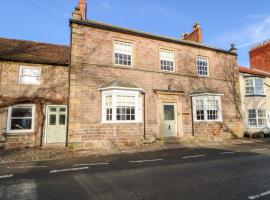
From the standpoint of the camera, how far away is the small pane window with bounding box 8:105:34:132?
39.3 ft

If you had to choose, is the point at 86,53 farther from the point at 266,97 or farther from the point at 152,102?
the point at 266,97

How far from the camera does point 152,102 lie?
1305 cm

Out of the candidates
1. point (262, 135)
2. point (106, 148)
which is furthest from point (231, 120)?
point (106, 148)

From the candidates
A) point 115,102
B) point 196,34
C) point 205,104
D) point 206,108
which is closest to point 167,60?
point 205,104

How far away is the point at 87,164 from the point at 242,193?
5392mm

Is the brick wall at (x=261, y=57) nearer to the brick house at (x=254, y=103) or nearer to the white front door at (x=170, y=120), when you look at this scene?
the brick house at (x=254, y=103)

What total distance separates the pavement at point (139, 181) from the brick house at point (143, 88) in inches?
167

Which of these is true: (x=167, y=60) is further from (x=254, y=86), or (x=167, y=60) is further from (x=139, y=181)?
(x=139, y=181)

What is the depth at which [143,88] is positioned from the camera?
12945 millimetres

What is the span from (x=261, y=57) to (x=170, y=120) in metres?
18.8

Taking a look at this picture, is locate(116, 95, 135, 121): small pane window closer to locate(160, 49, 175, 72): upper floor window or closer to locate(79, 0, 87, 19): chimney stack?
locate(160, 49, 175, 72): upper floor window

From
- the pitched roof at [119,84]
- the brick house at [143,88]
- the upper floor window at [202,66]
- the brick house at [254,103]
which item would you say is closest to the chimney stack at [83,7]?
the brick house at [143,88]

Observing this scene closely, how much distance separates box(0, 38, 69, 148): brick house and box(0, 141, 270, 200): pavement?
5.60 metres

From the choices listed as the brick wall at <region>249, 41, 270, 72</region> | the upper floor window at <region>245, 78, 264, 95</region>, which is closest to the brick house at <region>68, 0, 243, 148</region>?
the upper floor window at <region>245, 78, 264, 95</region>
